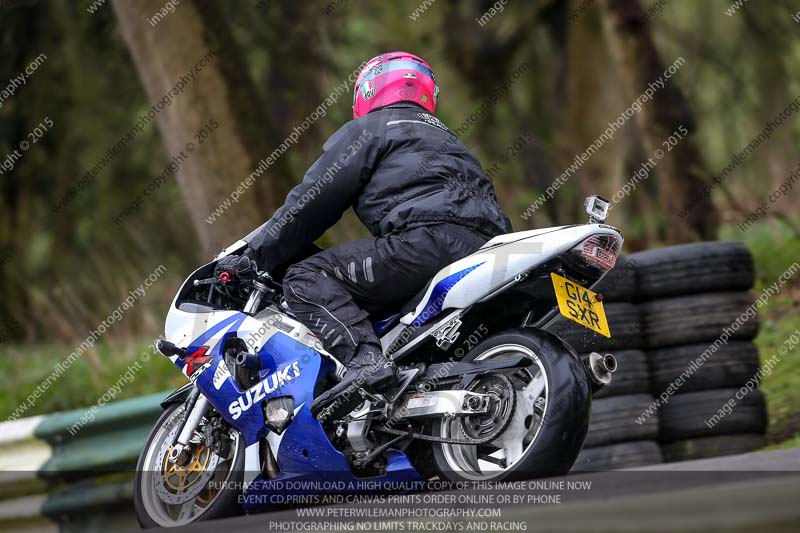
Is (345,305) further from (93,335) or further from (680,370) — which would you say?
(93,335)

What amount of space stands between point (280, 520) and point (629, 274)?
9.63 feet

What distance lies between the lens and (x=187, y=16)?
855 cm

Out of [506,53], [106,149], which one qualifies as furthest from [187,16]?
[506,53]

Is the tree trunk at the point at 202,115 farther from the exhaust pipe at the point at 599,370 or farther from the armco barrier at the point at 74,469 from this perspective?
the exhaust pipe at the point at 599,370

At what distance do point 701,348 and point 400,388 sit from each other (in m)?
2.47

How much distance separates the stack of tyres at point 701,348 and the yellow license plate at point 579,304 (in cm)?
195

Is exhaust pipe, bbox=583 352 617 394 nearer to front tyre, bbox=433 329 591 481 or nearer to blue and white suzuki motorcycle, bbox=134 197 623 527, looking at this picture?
blue and white suzuki motorcycle, bbox=134 197 623 527

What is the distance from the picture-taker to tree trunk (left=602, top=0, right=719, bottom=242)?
34.1 feet

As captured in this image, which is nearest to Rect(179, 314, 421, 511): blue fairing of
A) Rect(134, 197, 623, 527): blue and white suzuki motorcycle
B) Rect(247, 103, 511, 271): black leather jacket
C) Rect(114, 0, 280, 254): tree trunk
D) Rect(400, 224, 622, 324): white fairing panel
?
Rect(134, 197, 623, 527): blue and white suzuki motorcycle

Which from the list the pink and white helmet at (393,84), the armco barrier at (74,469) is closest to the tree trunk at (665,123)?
the pink and white helmet at (393,84)

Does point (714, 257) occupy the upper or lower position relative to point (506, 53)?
upper

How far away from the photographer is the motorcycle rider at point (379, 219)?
16.3 feet

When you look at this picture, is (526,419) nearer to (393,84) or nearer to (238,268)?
(238,268)

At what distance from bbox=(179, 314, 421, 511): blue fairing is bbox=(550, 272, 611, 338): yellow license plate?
0.98 meters
